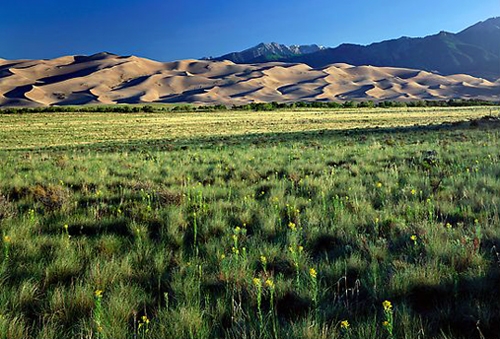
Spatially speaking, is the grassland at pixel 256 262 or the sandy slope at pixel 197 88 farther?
the sandy slope at pixel 197 88

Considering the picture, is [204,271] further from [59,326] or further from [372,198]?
[372,198]

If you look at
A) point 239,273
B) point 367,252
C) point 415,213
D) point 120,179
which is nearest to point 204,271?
point 239,273

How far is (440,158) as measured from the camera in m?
10.1

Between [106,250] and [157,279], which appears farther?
[106,250]

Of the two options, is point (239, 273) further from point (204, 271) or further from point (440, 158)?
point (440, 158)

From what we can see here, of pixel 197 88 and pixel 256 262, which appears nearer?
pixel 256 262

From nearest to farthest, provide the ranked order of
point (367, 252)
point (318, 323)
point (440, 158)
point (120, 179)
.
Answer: point (318, 323) → point (367, 252) → point (120, 179) → point (440, 158)

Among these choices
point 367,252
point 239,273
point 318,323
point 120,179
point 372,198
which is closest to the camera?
point 318,323

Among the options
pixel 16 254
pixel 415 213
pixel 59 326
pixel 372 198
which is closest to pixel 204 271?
pixel 59 326

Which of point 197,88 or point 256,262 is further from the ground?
point 197,88

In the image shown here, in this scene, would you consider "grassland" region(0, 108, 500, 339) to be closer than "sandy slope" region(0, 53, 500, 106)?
Yes

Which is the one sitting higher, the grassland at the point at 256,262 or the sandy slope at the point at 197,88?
the sandy slope at the point at 197,88

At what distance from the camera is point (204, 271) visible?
3.81m

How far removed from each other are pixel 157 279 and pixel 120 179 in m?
5.47
